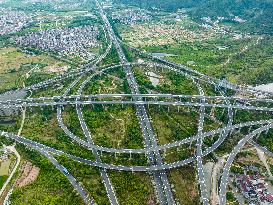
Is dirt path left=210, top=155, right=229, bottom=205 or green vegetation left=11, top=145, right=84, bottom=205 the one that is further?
dirt path left=210, top=155, right=229, bottom=205

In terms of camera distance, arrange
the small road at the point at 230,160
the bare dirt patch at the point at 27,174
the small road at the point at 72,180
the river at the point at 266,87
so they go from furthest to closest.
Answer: the river at the point at 266,87, the bare dirt patch at the point at 27,174, the small road at the point at 230,160, the small road at the point at 72,180

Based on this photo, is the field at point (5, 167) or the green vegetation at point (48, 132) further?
the green vegetation at point (48, 132)

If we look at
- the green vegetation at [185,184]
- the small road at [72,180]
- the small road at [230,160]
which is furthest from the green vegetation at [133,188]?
the small road at [230,160]

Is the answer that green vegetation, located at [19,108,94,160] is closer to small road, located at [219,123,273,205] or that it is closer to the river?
small road, located at [219,123,273,205]

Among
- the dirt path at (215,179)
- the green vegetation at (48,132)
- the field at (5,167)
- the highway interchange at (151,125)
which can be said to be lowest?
the field at (5,167)

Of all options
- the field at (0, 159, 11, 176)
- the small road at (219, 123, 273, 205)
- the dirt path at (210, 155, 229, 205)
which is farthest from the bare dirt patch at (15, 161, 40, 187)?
the small road at (219, 123, 273, 205)

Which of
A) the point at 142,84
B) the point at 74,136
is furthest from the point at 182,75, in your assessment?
the point at 74,136

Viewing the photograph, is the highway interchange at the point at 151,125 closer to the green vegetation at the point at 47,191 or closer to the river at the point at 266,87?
the green vegetation at the point at 47,191

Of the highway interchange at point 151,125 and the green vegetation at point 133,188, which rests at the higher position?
the highway interchange at point 151,125

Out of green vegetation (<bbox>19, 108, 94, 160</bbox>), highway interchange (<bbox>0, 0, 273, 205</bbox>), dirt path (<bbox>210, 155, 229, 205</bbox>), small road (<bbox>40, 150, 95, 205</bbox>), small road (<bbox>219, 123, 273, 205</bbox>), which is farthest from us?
green vegetation (<bbox>19, 108, 94, 160</bbox>)

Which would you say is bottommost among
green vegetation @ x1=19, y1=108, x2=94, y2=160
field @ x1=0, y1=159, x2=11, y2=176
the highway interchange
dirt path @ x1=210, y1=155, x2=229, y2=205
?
field @ x1=0, y1=159, x2=11, y2=176

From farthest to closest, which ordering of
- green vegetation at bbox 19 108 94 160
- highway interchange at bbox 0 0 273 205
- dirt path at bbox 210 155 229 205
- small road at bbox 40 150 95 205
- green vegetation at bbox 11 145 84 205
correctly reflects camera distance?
green vegetation at bbox 19 108 94 160, highway interchange at bbox 0 0 273 205, dirt path at bbox 210 155 229 205, green vegetation at bbox 11 145 84 205, small road at bbox 40 150 95 205

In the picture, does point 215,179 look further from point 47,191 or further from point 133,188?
point 47,191

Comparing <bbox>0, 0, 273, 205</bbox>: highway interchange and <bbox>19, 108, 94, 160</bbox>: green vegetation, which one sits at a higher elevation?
<bbox>0, 0, 273, 205</bbox>: highway interchange
